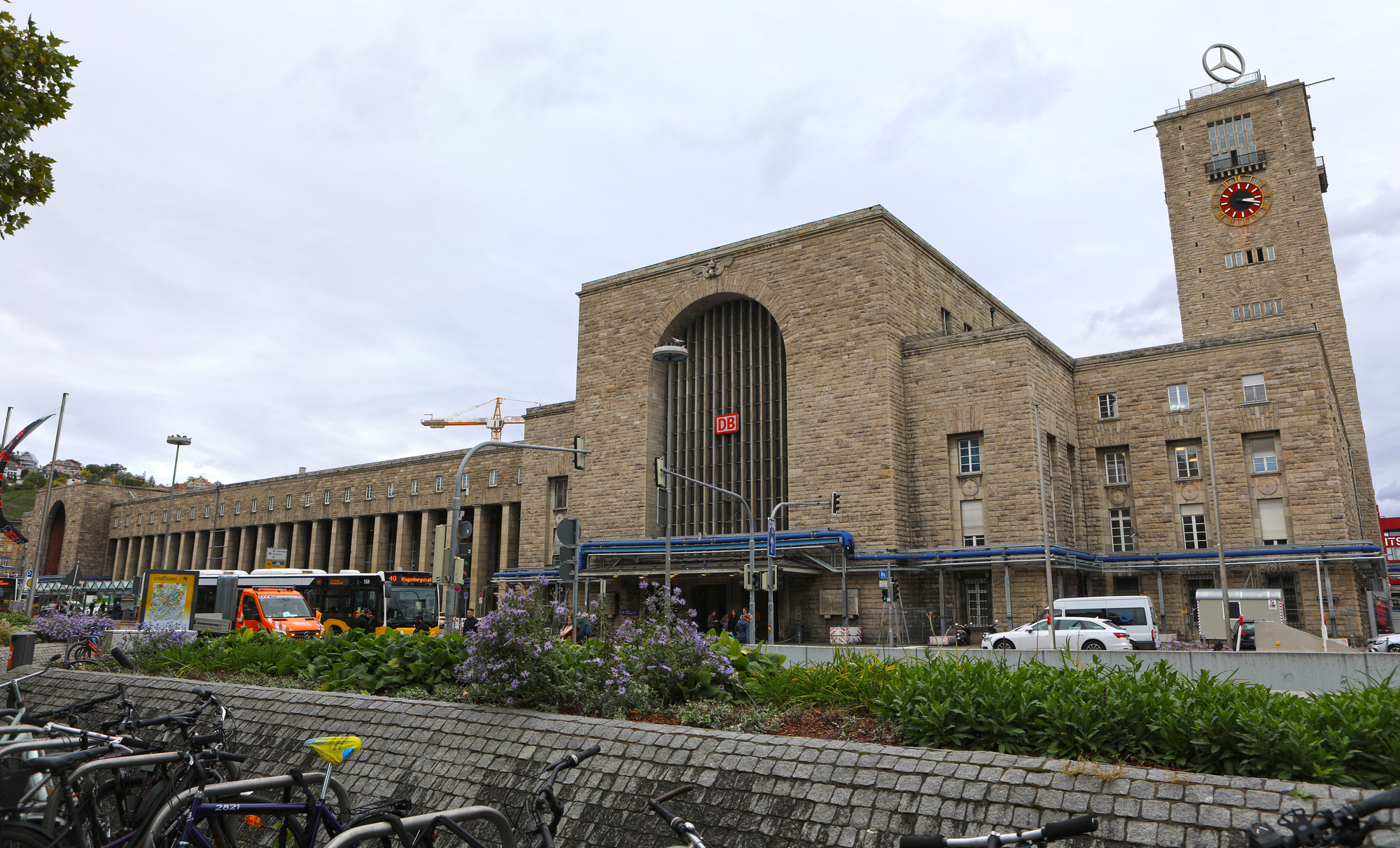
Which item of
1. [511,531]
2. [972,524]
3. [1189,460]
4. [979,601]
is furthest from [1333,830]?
[511,531]

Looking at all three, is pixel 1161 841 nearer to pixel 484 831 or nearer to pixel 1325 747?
pixel 1325 747

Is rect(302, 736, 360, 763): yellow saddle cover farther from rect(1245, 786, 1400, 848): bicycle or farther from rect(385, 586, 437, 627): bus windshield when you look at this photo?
rect(385, 586, 437, 627): bus windshield

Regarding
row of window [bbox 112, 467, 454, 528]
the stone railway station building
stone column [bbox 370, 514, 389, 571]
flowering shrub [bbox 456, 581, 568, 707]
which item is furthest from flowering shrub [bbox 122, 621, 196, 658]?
stone column [bbox 370, 514, 389, 571]

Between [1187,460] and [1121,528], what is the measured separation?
370 centimetres

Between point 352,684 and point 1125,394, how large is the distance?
113 feet

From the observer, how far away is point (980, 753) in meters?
6.14

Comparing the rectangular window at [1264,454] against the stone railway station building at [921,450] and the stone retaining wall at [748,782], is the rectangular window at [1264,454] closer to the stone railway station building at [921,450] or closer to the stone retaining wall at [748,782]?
the stone railway station building at [921,450]

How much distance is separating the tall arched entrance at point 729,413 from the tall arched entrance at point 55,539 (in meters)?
81.8

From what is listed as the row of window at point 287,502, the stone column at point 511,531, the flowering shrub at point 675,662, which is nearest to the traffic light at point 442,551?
the flowering shrub at point 675,662

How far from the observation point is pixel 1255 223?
5384cm

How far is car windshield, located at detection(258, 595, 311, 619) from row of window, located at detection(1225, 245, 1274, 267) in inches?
2082

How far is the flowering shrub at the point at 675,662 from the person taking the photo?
9.26 m

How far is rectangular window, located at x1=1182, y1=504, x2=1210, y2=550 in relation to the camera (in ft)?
115

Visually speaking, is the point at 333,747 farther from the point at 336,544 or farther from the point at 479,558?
the point at 336,544
